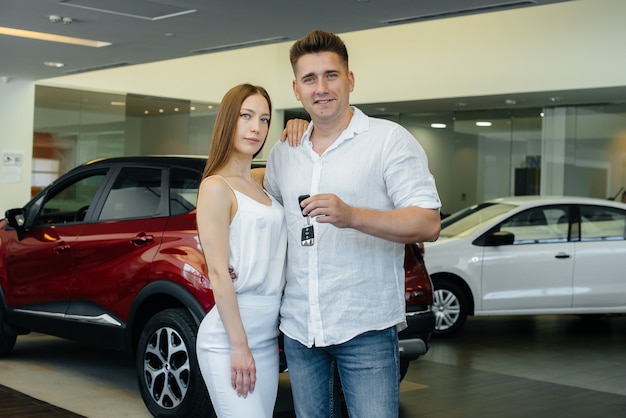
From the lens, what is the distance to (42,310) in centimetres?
684

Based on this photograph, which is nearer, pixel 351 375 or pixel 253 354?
pixel 351 375

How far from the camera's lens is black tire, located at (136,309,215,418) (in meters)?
5.38

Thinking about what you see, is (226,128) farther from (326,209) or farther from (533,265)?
(533,265)

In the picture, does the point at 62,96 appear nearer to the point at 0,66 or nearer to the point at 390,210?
the point at 0,66

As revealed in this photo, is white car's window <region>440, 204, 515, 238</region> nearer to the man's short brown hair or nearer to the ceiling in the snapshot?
the ceiling

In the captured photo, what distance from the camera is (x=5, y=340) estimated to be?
24.8ft

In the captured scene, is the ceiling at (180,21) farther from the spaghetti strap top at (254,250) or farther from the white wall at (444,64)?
the spaghetti strap top at (254,250)

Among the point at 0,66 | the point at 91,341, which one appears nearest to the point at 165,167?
the point at 91,341

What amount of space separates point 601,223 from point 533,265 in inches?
37.2

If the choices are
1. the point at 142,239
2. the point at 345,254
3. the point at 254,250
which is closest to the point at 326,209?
the point at 345,254

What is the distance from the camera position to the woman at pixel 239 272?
2.92 metres

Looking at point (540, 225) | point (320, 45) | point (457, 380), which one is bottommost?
point (457, 380)

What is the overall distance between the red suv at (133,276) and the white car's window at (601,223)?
3.86 m

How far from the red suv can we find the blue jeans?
98.1 inches
